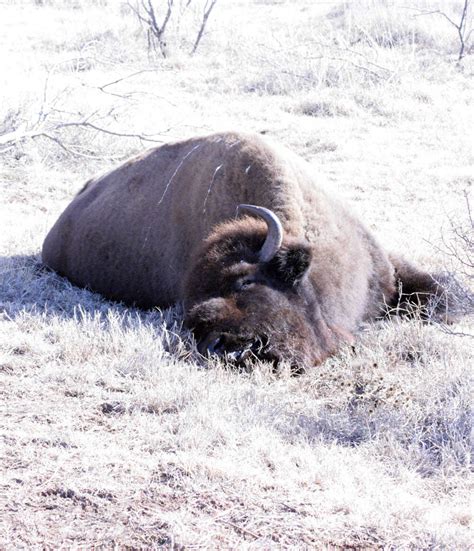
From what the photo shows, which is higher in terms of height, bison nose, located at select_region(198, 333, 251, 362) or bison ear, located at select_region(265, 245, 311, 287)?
bison ear, located at select_region(265, 245, 311, 287)

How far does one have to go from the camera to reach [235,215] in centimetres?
563

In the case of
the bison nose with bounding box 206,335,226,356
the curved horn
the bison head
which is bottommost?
the bison nose with bounding box 206,335,226,356

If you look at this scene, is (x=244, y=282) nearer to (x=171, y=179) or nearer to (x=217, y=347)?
(x=217, y=347)

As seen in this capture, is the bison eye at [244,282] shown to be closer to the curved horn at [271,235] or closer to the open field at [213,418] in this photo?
the curved horn at [271,235]

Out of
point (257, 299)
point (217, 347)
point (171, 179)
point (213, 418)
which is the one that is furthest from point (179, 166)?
point (213, 418)

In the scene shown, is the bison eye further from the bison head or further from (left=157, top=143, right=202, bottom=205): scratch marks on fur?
(left=157, top=143, right=202, bottom=205): scratch marks on fur

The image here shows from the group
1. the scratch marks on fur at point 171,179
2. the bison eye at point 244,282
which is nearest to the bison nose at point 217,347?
the bison eye at point 244,282

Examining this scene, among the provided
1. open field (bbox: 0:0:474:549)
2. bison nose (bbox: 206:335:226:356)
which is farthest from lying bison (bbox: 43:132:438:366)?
open field (bbox: 0:0:474:549)

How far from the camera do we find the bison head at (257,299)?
15.7 feet

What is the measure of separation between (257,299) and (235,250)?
432 mm

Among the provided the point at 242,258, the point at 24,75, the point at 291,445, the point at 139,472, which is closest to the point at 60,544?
the point at 139,472

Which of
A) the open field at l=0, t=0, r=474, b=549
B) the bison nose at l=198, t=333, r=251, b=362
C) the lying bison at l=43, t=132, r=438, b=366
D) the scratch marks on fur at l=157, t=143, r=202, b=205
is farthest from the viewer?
the scratch marks on fur at l=157, t=143, r=202, b=205

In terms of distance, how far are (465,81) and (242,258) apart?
10.5 m

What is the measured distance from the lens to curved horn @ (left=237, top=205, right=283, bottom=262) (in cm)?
498
